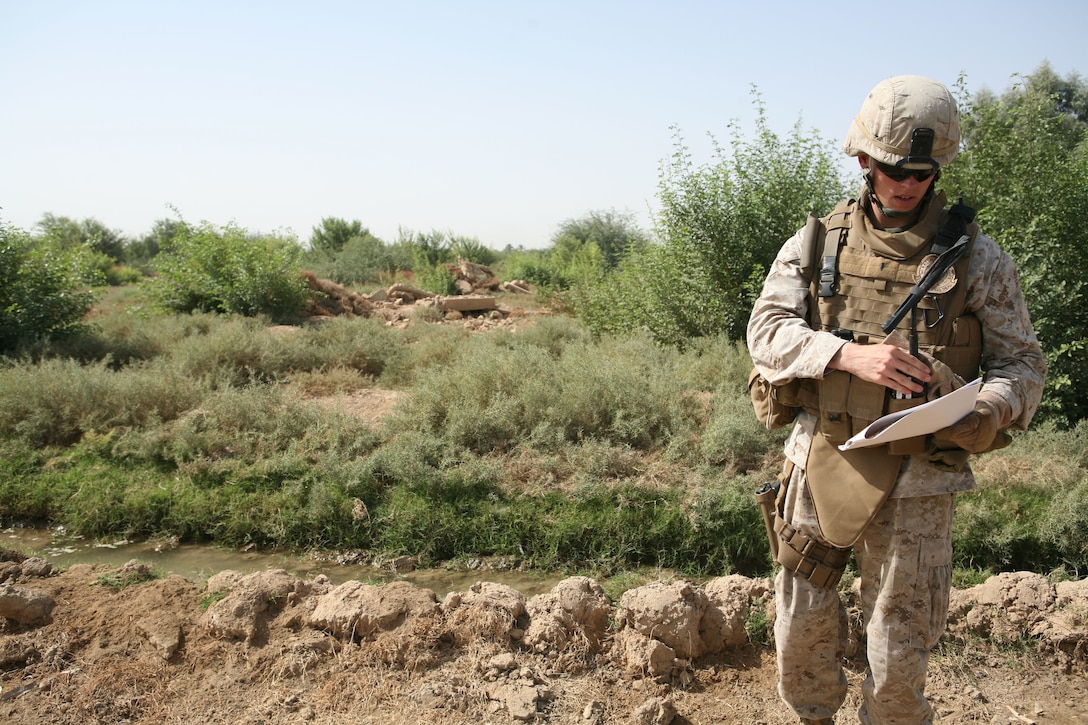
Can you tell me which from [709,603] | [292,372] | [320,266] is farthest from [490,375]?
[320,266]

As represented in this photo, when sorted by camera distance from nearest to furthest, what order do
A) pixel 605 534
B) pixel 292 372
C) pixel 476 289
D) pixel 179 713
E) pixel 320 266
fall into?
1. pixel 179 713
2. pixel 605 534
3. pixel 292 372
4. pixel 476 289
5. pixel 320 266

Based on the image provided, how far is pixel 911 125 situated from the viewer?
2.14 meters

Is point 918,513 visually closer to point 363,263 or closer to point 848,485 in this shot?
point 848,485

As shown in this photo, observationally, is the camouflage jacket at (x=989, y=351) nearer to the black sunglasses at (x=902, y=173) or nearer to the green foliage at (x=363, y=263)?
the black sunglasses at (x=902, y=173)

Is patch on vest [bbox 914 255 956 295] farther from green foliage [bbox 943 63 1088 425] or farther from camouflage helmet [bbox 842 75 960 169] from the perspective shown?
green foliage [bbox 943 63 1088 425]

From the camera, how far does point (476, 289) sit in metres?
20.3

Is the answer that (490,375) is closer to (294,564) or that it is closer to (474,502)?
(474,502)

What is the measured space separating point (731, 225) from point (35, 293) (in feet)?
27.7

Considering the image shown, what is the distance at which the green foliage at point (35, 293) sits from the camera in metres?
9.29

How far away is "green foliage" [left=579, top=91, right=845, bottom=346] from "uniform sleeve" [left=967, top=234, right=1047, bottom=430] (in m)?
5.31

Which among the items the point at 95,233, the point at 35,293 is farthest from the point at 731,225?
the point at 95,233

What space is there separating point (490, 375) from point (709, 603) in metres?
3.96

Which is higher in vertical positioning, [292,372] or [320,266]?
[320,266]

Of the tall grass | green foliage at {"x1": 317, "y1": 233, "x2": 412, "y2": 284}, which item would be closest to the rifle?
the tall grass
